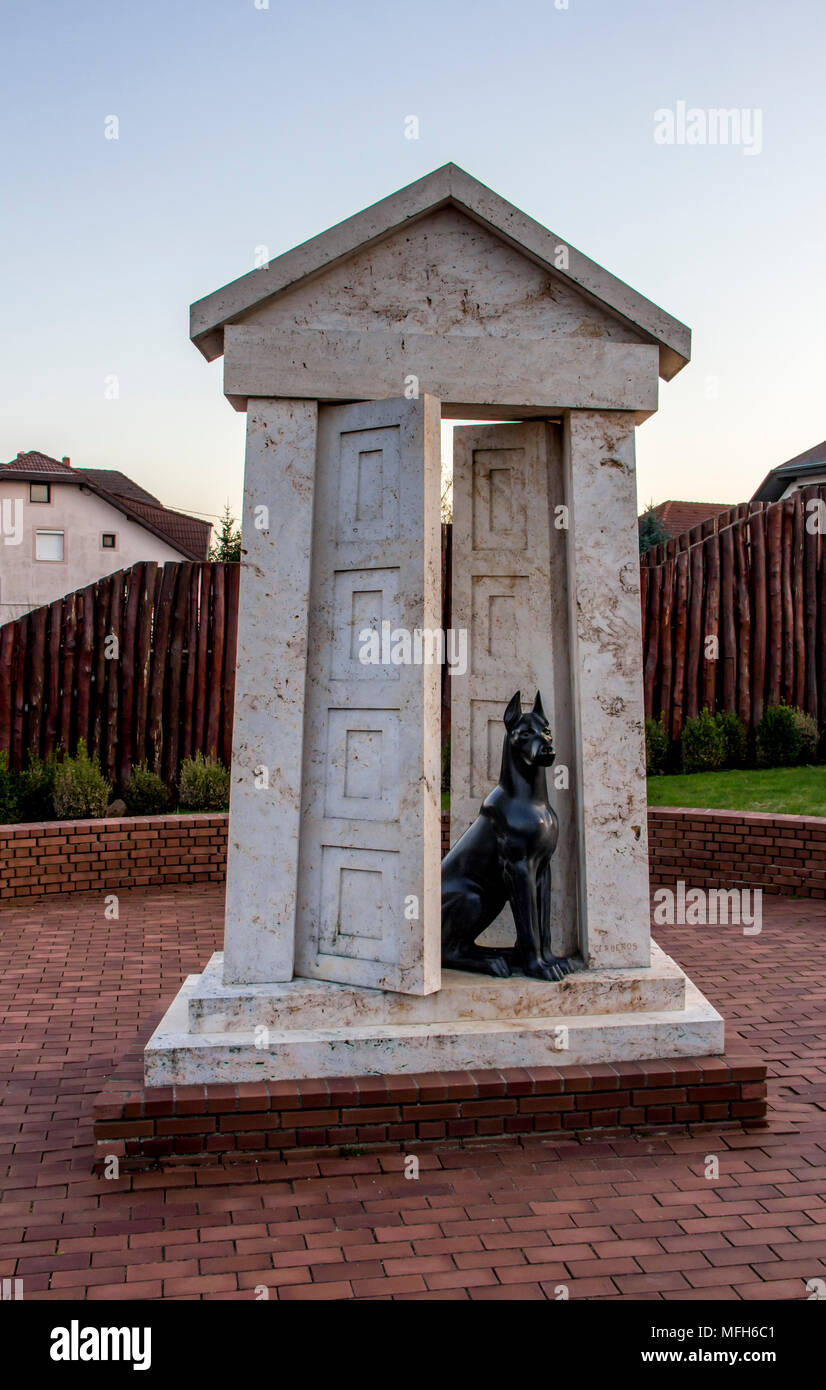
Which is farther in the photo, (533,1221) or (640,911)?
(640,911)

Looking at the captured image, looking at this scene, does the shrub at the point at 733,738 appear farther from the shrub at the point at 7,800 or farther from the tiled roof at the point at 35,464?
the tiled roof at the point at 35,464

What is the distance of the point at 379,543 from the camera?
490cm

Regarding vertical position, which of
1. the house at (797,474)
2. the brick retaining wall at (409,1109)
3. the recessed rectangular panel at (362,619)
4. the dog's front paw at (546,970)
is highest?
the house at (797,474)

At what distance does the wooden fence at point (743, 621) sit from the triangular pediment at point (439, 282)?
7955mm

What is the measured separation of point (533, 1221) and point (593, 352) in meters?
3.55

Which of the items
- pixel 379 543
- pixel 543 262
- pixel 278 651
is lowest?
pixel 278 651

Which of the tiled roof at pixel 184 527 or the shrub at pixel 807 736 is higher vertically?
the tiled roof at pixel 184 527

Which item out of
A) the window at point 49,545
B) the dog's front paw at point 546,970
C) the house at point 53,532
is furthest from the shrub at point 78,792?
the window at point 49,545

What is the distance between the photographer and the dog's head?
5.00m

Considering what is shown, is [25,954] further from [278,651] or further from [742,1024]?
[742,1024]

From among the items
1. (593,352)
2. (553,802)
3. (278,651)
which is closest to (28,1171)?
(278,651)

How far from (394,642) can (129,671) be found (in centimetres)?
756

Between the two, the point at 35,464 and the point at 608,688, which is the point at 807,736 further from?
the point at 35,464

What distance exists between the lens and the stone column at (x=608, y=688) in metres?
5.12
